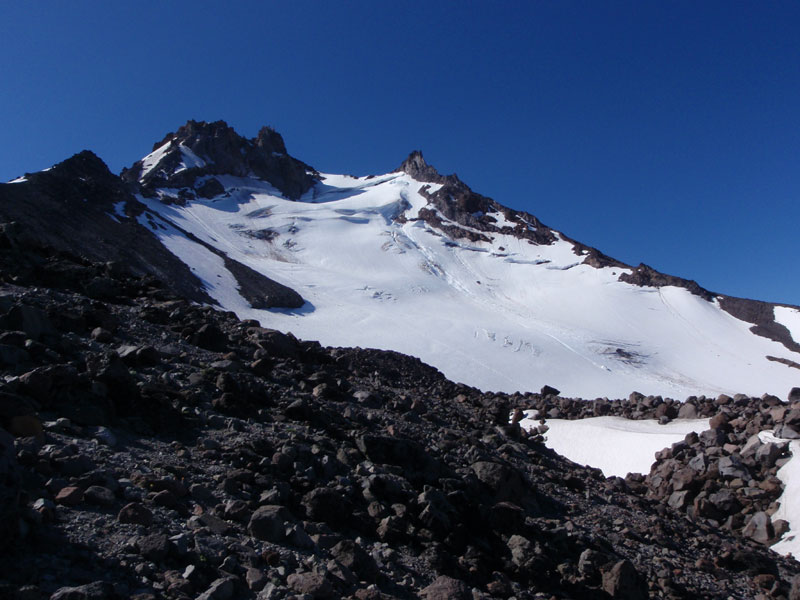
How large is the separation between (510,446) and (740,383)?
4157 cm

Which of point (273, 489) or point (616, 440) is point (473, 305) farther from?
point (273, 489)

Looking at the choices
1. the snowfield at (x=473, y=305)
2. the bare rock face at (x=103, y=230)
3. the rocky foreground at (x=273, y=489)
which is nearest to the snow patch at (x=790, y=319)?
the snowfield at (x=473, y=305)

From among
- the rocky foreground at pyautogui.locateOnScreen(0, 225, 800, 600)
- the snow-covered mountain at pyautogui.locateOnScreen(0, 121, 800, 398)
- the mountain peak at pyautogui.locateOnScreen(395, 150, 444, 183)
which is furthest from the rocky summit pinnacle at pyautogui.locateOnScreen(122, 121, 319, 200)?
the rocky foreground at pyautogui.locateOnScreen(0, 225, 800, 600)

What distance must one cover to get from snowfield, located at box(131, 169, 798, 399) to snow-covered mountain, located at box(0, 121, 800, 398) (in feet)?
0.76

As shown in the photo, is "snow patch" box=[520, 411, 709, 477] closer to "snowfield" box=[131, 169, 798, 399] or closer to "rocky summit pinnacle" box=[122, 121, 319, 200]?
"snowfield" box=[131, 169, 798, 399]

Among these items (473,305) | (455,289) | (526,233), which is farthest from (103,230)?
(526,233)

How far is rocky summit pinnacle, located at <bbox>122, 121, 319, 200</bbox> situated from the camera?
97000 mm

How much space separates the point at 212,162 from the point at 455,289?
68477 millimetres

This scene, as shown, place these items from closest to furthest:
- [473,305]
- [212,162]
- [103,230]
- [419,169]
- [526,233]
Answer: [103,230] → [473,305] → [526,233] → [212,162] → [419,169]

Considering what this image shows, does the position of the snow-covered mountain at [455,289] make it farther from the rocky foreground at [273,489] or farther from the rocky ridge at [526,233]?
the rocky foreground at [273,489]

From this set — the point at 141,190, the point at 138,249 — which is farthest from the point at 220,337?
the point at 141,190

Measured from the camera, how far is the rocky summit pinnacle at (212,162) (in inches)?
3819

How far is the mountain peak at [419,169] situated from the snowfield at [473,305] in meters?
21.8

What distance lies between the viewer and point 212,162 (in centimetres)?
10931
